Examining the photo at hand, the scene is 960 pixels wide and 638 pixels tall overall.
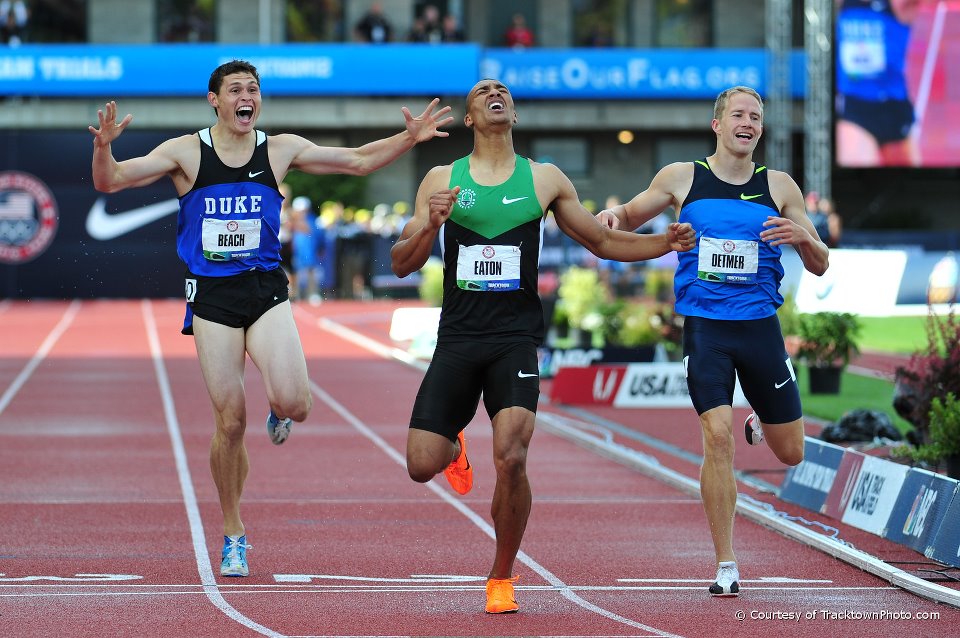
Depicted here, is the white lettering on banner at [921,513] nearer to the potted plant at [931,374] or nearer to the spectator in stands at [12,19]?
the potted plant at [931,374]

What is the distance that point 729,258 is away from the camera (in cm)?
760

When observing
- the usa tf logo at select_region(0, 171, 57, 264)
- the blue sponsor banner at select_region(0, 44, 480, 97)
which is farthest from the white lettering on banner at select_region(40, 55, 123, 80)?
the usa tf logo at select_region(0, 171, 57, 264)

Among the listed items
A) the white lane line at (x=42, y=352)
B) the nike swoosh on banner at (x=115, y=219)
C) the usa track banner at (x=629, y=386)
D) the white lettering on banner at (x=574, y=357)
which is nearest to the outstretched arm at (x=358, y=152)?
the usa track banner at (x=629, y=386)

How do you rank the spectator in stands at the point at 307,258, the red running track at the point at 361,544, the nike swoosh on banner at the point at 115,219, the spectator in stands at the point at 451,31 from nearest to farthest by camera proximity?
the red running track at the point at 361,544, the nike swoosh on banner at the point at 115,219, the spectator in stands at the point at 307,258, the spectator in stands at the point at 451,31

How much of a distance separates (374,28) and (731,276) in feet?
109

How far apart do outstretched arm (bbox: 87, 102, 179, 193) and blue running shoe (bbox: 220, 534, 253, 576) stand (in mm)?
1719

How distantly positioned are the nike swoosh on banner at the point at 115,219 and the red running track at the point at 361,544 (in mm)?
15868

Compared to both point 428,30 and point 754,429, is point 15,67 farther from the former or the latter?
point 754,429

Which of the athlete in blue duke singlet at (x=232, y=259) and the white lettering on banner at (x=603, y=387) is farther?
the white lettering on banner at (x=603, y=387)

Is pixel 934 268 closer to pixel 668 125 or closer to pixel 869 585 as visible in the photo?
pixel 668 125

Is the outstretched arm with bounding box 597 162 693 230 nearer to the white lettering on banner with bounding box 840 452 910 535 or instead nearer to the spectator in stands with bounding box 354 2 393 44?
the white lettering on banner with bounding box 840 452 910 535

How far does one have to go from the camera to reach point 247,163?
7.79m

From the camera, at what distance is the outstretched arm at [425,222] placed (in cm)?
689

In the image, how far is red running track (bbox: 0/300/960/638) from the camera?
679 centimetres
